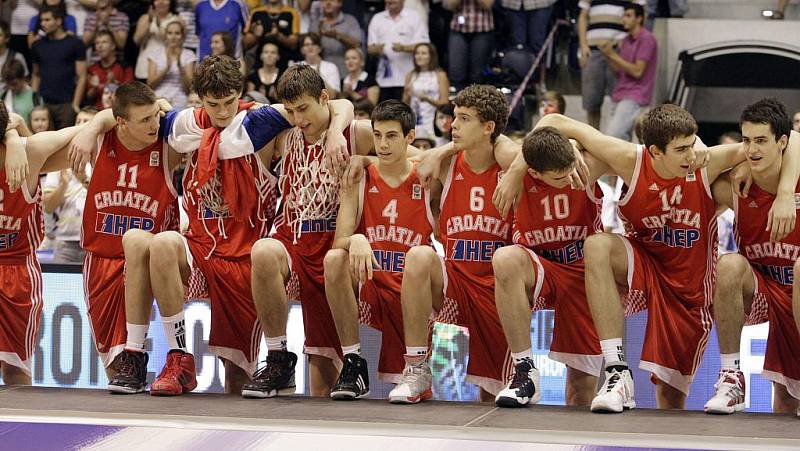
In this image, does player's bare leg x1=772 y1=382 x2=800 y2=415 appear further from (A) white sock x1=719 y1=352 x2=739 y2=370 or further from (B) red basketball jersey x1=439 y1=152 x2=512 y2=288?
(B) red basketball jersey x1=439 y1=152 x2=512 y2=288

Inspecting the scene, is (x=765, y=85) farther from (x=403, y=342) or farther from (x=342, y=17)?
(x=403, y=342)

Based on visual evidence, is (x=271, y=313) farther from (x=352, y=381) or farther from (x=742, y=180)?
(x=742, y=180)

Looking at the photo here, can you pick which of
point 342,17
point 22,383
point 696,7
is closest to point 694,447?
point 22,383

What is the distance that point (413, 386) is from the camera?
4.93 metres

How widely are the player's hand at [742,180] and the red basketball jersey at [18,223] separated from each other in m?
3.44

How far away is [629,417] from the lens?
4480 mm

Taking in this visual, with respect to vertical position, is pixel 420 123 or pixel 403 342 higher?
pixel 420 123

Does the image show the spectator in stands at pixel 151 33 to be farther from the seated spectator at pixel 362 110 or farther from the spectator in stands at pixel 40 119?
the seated spectator at pixel 362 110

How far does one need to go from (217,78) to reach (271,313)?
3.79 ft

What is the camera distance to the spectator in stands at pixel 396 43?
10.3 metres

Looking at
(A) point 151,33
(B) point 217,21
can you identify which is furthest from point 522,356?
(A) point 151,33

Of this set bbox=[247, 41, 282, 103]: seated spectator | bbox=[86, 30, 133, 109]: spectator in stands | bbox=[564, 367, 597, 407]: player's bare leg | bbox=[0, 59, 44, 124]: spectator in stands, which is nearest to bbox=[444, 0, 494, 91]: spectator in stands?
bbox=[247, 41, 282, 103]: seated spectator

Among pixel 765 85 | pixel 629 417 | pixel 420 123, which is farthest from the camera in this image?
pixel 765 85

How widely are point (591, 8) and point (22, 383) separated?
663 centimetres
